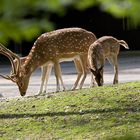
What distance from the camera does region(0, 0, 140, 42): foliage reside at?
1.14m

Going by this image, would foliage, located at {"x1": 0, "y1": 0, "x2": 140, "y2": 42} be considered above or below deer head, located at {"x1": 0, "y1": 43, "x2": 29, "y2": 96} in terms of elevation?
above

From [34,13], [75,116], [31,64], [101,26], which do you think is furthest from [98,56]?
[101,26]

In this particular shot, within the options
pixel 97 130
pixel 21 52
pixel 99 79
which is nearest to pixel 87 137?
pixel 97 130

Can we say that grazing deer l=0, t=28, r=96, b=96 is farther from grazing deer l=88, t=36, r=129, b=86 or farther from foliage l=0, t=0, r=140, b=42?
foliage l=0, t=0, r=140, b=42

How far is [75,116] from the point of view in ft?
24.4

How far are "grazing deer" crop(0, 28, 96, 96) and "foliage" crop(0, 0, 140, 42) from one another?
10291mm

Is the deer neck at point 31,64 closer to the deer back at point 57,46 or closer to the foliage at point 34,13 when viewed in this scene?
the deer back at point 57,46

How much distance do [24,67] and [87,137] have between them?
18.3 feet

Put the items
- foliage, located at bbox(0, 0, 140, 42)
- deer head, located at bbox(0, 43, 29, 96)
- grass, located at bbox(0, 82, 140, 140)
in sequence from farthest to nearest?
1. deer head, located at bbox(0, 43, 29, 96)
2. grass, located at bbox(0, 82, 140, 140)
3. foliage, located at bbox(0, 0, 140, 42)

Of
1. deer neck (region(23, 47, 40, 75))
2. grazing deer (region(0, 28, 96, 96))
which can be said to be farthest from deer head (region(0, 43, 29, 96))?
deer neck (region(23, 47, 40, 75))

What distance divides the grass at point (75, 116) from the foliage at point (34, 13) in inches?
184

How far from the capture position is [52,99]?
29.0 ft

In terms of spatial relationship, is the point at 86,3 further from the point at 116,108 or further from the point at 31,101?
the point at 31,101

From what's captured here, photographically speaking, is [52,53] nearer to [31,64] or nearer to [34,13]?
[31,64]
